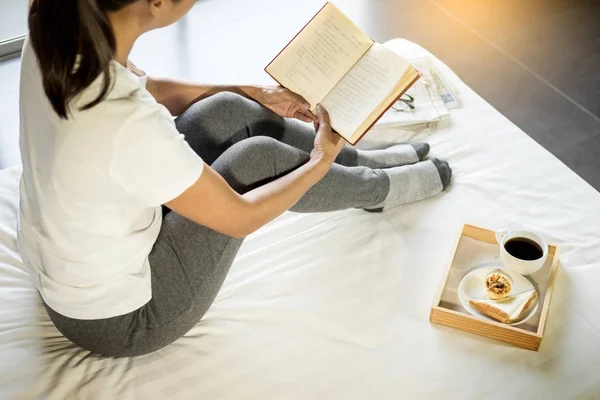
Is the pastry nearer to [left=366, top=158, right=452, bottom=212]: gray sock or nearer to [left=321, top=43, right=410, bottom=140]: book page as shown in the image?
[left=366, top=158, right=452, bottom=212]: gray sock

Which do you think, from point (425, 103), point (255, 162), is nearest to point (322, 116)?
point (255, 162)

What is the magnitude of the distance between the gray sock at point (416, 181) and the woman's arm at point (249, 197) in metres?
0.29

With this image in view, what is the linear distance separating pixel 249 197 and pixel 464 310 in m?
0.52

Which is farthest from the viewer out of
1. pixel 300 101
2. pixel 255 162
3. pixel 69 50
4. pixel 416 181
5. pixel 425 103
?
pixel 425 103

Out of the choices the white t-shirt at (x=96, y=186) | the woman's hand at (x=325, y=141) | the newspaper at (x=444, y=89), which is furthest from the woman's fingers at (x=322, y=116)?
the newspaper at (x=444, y=89)

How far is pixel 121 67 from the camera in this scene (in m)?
1.01

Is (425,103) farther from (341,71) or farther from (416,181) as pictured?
(341,71)

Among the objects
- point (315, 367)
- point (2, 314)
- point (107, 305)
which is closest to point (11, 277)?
point (2, 314)

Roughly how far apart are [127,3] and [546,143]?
1.40 metres

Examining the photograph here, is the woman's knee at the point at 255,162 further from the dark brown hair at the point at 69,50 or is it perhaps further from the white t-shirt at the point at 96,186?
the dark brown hair at the point at 69,50

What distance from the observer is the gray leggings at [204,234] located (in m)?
1.23

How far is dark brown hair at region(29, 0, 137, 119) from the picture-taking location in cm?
93

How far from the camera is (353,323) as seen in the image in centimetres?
143

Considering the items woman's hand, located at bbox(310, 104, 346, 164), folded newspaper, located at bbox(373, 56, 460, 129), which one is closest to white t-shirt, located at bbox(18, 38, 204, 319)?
woman's hand, located at bbox(310, 104, 346, 164)
